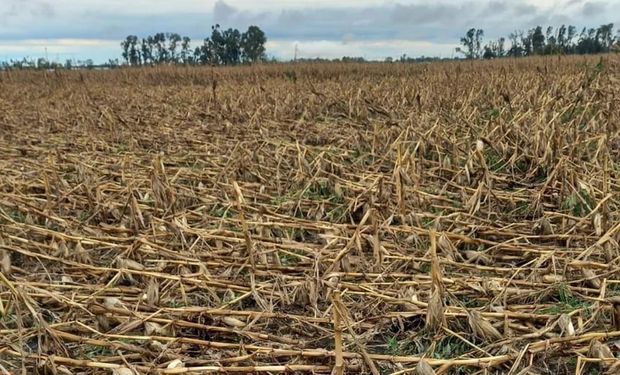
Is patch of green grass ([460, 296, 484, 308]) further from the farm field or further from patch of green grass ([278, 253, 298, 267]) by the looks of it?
patch of green grass ([278, 253, 298, 267])

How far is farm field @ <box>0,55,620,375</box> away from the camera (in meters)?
1.67

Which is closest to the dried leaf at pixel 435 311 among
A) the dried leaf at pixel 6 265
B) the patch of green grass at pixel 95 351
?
the patch of green grass at pixel 95 351

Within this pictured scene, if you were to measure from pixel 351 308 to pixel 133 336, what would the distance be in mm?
734

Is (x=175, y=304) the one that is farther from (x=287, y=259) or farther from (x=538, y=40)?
(x=538, y=40)

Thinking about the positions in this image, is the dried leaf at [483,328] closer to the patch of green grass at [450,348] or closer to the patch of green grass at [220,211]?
the patch of green grass at [450,348]

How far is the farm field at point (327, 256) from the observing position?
1.67m

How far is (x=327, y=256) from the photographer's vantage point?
7.73 feet

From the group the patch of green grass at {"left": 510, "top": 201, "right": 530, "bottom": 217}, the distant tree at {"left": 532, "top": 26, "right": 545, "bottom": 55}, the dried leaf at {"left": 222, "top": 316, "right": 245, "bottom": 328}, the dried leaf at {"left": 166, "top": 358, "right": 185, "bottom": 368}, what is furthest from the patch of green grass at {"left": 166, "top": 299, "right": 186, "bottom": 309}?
the distant tree at {"left": 532, "top": 26, "right": 545, "bottom": 55}

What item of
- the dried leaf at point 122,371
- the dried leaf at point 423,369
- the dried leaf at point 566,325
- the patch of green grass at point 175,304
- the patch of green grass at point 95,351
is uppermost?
the dried leaf at point 566,325

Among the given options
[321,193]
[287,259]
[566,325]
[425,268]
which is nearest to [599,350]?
[566,325]

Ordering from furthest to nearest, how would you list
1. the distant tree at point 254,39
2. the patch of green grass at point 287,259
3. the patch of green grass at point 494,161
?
the distant tree at point 254,39, the patch of green grass at point 494,161, the patch of green grass at point 287,259

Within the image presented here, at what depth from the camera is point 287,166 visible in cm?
387

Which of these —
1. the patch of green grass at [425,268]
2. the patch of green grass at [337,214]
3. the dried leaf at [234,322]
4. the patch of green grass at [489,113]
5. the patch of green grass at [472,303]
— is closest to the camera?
the dried leaf at [234,322]

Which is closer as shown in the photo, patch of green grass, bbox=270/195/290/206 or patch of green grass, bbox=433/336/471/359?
patch of green grass, bbox=433/336/471/359
